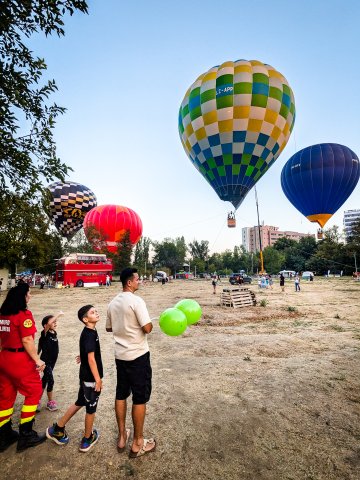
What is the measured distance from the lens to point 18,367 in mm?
3326

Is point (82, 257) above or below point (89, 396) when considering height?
above

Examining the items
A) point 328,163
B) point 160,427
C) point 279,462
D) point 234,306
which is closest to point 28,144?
point 160,427

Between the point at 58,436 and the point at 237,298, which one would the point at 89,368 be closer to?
the point at 58,436

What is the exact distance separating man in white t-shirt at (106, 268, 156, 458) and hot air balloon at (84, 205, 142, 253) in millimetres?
44134

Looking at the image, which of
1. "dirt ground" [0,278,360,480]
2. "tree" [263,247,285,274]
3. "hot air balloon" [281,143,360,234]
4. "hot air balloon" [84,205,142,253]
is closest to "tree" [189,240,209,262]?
"tree" [263,247,285,274]

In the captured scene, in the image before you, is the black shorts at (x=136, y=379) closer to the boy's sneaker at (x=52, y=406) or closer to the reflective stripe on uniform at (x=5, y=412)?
the reflective stripe on uniform at (x=5, y=412)

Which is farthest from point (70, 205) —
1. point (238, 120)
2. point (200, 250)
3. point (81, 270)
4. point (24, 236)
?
point (200, 250)

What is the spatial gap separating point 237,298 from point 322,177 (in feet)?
47.9

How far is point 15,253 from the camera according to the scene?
29219 millimetres

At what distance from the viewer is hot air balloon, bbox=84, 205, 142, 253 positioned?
46.3 meters

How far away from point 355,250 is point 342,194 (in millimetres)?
38881

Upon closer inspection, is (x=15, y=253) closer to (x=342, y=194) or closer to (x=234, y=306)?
(x=234, y=306)

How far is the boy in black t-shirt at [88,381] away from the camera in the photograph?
Result: 3256 millimetres

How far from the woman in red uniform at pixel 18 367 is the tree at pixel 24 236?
2.20 metres
